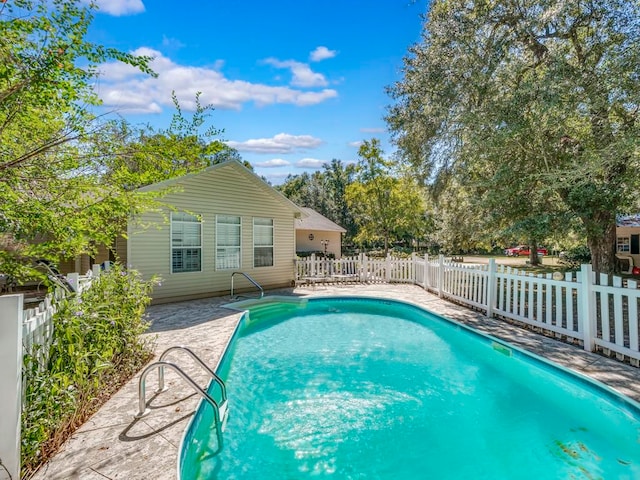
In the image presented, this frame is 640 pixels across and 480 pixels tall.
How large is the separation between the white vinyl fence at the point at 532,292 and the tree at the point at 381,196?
10.6m

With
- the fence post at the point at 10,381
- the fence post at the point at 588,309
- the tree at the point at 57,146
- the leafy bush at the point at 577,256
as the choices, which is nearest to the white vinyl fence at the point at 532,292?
the fence post at the point at 588,309

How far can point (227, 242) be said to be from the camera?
10.8m

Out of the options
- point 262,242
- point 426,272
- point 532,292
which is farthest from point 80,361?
→ point 426,272

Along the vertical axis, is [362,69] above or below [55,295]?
above

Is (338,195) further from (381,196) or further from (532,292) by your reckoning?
(532,292)

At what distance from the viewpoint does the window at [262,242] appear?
38.0 ft

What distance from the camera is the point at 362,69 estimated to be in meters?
13.0

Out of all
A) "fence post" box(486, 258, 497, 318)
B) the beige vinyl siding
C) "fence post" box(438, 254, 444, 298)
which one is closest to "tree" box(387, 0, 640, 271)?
"fence post" box(486, 258, 497, 318)

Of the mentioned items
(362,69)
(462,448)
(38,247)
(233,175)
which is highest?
(362,69)

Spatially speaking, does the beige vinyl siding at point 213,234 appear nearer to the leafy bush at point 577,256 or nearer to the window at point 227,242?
the window at point 227,242

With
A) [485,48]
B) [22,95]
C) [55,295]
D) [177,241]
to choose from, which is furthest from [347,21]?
[55,295]

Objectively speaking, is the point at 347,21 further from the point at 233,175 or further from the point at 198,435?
the point at 198,435

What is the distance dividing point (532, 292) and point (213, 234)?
8.28 meters

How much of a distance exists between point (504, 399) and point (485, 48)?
8.25 m
